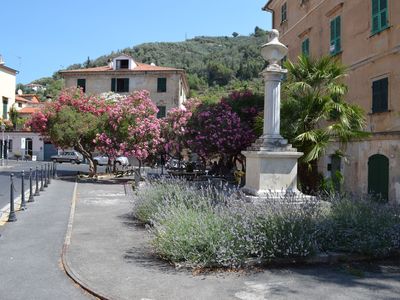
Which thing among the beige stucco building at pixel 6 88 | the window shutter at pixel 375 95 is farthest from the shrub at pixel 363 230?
the beige stucco building at pixel 6 88

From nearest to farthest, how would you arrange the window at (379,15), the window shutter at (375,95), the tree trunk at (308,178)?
the tree trunk at (308,178) → the window at (379,15) → the window shutter at (375,95)

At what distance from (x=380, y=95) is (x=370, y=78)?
1.07 metres

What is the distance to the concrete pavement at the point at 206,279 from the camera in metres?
5.52

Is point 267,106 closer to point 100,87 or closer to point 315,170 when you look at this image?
point 315,170

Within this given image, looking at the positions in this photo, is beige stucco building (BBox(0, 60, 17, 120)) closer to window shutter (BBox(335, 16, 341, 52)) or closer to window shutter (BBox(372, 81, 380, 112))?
window shutter (BBox(335, 16, 341, 52))

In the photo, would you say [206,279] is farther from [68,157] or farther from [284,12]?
[68,157]

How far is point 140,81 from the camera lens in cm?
4884

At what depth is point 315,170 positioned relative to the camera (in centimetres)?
1359

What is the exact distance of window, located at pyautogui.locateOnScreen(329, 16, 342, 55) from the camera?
19.8 m

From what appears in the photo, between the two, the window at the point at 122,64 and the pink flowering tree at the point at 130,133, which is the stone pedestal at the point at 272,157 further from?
the window at the point at 122,64

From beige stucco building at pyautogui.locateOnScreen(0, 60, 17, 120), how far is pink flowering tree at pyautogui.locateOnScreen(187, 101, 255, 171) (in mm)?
41125

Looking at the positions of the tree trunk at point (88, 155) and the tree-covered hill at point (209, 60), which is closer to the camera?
the tree trunk at point (88, 155)

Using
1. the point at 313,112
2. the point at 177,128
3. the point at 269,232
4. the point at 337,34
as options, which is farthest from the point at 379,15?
the point at 269,232

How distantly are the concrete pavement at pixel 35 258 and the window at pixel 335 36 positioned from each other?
13.9m
